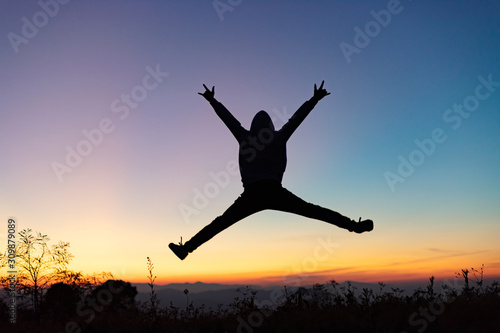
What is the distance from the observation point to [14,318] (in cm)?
659

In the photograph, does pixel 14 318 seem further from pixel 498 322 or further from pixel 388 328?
pixel 498 322

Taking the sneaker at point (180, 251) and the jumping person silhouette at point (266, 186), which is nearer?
the jumping person silhouette at point (266, 186)

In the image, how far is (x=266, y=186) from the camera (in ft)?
21.5

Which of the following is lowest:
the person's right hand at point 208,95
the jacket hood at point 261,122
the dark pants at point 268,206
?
the dark pants at point 268,206

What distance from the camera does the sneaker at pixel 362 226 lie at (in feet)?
21.5

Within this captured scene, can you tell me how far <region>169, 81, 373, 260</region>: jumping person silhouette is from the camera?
6.59 metres

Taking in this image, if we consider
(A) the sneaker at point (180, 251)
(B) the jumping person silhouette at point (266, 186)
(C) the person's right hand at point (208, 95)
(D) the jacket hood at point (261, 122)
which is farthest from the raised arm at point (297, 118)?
(A) the sneaker at point (180, 251)

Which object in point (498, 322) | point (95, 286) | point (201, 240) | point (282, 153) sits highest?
point (282, 153)

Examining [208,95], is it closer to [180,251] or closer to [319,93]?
[319,93]

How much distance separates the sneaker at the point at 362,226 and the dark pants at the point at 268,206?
0.33 ft

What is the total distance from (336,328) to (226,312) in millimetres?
2121

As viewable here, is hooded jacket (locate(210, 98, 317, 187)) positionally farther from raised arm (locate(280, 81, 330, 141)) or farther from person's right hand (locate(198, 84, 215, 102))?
person's right hand (locate(198, 84, 215, 102))

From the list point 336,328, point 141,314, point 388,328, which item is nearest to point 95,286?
point 141,314

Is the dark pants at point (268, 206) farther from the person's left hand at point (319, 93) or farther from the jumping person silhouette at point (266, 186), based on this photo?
the person's left hand at point (319, 93)
